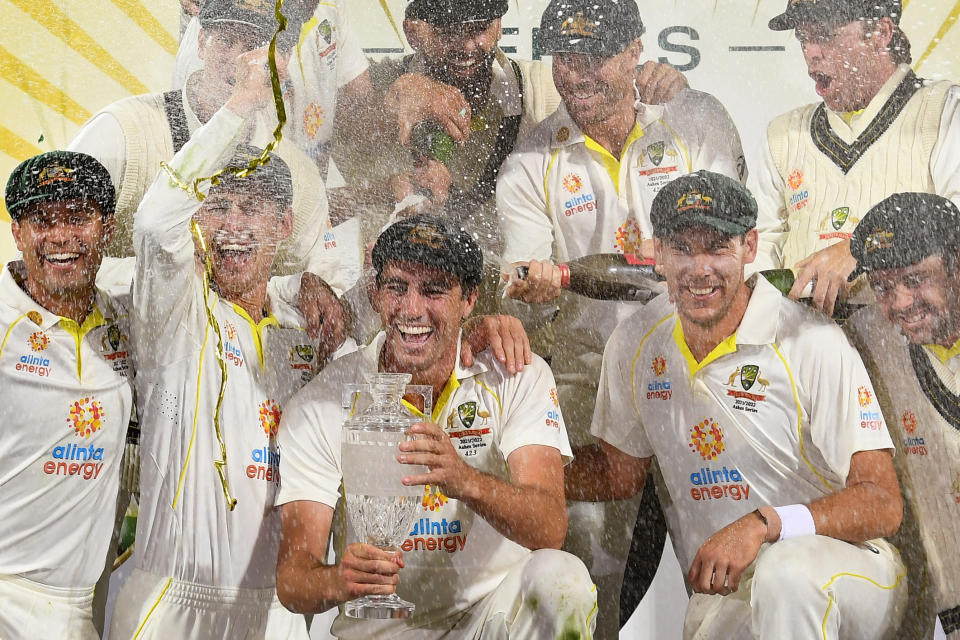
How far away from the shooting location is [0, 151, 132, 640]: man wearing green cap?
94.5 inches

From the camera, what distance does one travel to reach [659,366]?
2459 millimetres

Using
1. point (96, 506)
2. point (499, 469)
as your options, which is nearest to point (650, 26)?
point (499, 469)

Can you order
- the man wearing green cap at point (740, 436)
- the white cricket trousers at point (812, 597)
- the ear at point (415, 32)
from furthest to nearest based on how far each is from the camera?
the ear at point (415, 32)
the man wearing green cap at point (740, 436)
the white cricket trousers at point (812, 597)

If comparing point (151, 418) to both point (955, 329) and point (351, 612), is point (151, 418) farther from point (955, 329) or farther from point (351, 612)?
point (955, 329)

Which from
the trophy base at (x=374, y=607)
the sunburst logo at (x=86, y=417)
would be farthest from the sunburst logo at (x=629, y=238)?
the sunburst logo at (x=86, y=417)

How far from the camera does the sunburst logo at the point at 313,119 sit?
108 inches

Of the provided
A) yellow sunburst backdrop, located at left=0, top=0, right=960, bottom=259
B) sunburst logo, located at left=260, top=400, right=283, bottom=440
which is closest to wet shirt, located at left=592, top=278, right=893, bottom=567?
yellow sunburst backdrop, located at left=0, top=0, right=960, bottom=259

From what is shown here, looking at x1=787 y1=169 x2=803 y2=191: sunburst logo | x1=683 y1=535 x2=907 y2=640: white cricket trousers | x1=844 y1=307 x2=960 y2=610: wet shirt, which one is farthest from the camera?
x1=787 y1=169 x2=803 y2=191: sunburst logo

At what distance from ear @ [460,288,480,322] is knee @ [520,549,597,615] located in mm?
586

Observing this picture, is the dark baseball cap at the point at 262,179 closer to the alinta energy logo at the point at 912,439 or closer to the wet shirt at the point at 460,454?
the wet shirt at the point at 460,454

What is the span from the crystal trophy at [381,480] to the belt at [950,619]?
1.21 meters

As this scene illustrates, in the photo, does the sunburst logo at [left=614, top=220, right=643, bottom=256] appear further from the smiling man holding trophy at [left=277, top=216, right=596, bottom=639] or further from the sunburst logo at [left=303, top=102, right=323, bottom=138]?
the sunburst logo at [left=303, top=102, right=323, bottom=138]

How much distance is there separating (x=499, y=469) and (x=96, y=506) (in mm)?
969

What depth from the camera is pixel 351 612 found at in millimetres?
2242
